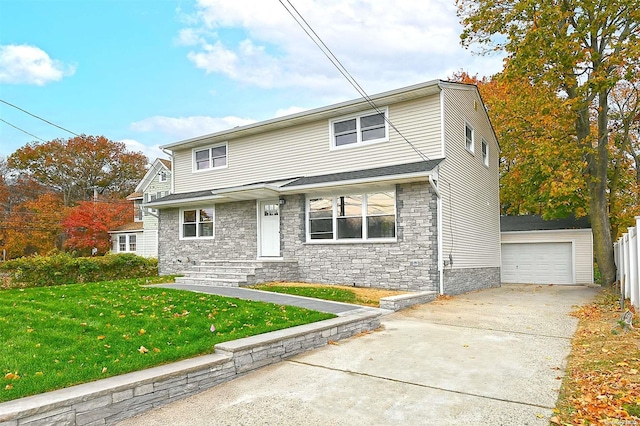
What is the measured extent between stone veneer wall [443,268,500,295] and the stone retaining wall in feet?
22.3

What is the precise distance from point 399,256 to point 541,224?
34.3 feet

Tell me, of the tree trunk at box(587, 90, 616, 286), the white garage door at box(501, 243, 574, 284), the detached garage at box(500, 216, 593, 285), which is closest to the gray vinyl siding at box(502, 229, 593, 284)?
the detached garage at box(500, 216, 593, 285)

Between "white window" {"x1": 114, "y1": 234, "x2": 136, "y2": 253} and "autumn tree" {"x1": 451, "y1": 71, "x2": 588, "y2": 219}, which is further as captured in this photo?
"white window" {"x1": 114, "y1": 234, "x2": 136, "y2": 253}

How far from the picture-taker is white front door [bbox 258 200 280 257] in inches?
568

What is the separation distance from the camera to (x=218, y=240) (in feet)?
52.4

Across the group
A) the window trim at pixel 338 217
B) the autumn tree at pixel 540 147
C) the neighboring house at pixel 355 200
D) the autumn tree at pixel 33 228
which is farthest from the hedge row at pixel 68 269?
the autumn tree at pixel 33 228

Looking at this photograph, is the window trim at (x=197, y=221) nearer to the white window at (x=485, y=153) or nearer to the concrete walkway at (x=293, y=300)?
the concrete walkway at (x=293, y=300)

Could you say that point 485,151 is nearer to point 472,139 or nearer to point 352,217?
point 472,139

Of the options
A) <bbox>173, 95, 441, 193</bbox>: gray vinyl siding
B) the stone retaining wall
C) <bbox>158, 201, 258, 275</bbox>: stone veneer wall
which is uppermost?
<bbox>173, 95, 441, 193</bbox>: gray vinyl siding

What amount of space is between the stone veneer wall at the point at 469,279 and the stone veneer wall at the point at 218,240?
21.5 feet

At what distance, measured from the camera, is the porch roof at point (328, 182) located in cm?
1132

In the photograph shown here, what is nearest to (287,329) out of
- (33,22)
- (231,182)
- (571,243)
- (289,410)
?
(289,410)

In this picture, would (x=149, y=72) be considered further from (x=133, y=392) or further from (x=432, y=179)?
(x=133, y=392)

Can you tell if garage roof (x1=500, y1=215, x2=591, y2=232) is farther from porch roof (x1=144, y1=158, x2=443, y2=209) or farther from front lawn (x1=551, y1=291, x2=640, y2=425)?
front lawn (x1=551, y1=291, x2=640, y2=425)
